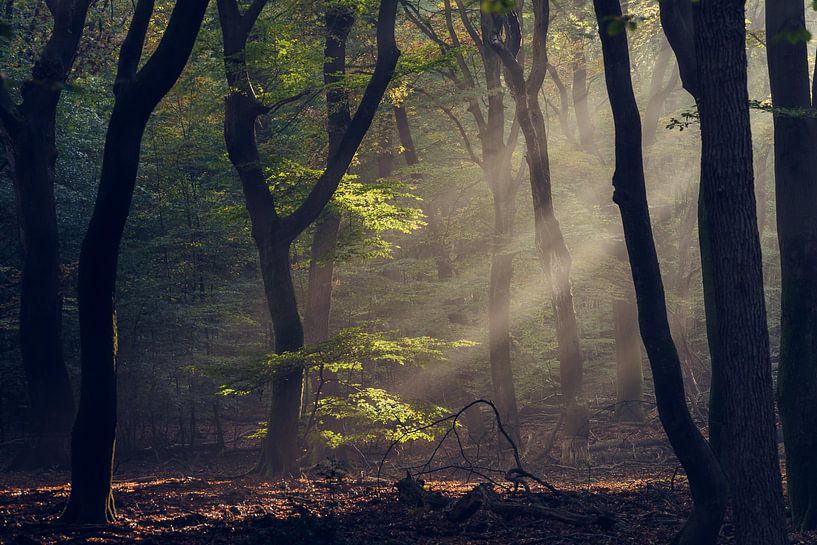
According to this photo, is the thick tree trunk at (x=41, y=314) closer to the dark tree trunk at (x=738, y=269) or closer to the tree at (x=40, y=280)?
the tree at (x=40, y=280)

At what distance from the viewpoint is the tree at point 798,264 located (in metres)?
8.90

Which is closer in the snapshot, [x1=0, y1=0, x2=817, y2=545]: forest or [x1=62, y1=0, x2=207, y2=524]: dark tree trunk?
[x1=0, y1=0, x2=817, y2=545]: forest

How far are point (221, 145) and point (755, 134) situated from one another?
63.7 feet

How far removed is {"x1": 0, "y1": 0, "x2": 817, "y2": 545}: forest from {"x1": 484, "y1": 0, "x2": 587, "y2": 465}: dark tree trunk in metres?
0.07

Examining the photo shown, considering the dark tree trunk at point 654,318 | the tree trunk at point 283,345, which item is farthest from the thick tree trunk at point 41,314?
the dark tree trunk at point 654,318

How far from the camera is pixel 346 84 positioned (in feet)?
46.3

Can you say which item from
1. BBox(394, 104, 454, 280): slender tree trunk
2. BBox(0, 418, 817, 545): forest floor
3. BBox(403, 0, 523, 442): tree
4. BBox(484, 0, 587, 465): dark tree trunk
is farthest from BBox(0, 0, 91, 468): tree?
BBox(403, 0, 523, 442): tree

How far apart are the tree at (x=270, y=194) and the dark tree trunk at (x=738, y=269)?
785 cm

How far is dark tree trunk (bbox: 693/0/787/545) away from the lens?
21.0 ft

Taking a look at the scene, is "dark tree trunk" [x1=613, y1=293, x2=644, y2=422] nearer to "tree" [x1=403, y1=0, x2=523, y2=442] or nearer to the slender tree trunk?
"tree" [x1=403, y1=0, x2=523, y2=442]

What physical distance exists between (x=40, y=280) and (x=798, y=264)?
12448 millimetres

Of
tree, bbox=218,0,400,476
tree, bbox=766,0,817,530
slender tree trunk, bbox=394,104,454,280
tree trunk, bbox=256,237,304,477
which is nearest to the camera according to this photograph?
tree, bbox=766,0,817,530

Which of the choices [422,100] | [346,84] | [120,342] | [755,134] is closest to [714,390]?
[346,84]

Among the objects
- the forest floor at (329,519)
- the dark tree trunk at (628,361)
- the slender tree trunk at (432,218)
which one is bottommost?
the forest floor at (329,519)
